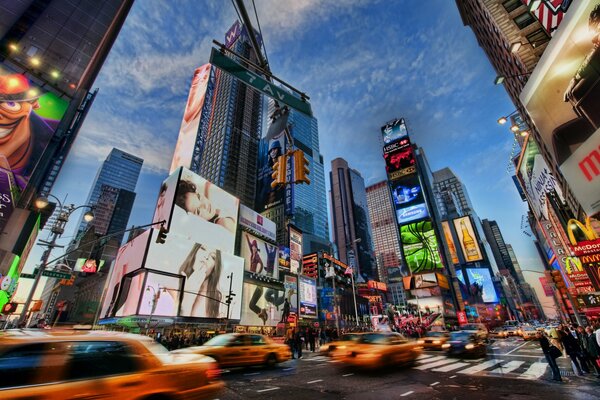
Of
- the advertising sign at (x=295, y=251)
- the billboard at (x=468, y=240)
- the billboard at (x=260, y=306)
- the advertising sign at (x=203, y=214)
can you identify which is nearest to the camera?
the advertising sign at (x=203, y=214)

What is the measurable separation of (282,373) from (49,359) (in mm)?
8779

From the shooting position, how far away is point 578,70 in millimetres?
9570

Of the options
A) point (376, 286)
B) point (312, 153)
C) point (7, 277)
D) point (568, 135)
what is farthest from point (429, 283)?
point (312, 153)

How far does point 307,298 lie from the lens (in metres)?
72.1

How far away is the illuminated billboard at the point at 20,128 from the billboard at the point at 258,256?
38.1 meters

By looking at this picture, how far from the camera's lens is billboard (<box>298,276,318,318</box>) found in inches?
2734

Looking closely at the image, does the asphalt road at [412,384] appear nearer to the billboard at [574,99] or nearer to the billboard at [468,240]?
the billboard at [574,99]

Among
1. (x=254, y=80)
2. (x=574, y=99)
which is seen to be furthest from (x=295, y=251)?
(x=254, y=80)

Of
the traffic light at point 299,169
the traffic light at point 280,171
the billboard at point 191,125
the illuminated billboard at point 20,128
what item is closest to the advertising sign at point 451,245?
the billboard at point 191,125

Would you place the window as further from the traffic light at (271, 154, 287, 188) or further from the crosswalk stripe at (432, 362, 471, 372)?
the crosswalk stripe at (432, 362, 471, 372)

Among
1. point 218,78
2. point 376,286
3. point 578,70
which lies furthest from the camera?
point 218,78

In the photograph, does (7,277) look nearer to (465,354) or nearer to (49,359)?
(49,359)

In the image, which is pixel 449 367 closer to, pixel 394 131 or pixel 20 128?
pixel 20 128

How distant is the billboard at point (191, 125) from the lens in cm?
7038
